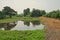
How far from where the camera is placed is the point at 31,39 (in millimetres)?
13195

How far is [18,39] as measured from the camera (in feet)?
43.4

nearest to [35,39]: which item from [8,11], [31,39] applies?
[31,39]

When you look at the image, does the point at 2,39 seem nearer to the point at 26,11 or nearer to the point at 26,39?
the point at 26,39

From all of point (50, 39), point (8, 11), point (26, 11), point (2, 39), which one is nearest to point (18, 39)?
point (2, 39)

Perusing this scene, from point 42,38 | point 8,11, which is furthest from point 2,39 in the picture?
point 8,11

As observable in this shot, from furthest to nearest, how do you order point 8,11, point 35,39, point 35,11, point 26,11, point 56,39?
1. point 26,11
2. point 35,11
3. point 8,11
4. point 35,39
5. point 56,39

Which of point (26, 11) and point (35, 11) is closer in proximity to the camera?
point (35, 11)

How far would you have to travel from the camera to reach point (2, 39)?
1338 cm

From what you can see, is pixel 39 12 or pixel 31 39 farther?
pixel 39 12

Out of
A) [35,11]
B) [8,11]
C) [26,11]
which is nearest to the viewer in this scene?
[8,11]

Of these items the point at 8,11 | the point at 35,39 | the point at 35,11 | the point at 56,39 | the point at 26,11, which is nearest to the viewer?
the point at 56,39

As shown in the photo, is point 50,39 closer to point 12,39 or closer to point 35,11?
point 12,39

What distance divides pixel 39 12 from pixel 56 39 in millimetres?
75291

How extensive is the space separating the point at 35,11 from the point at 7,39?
7243cm
